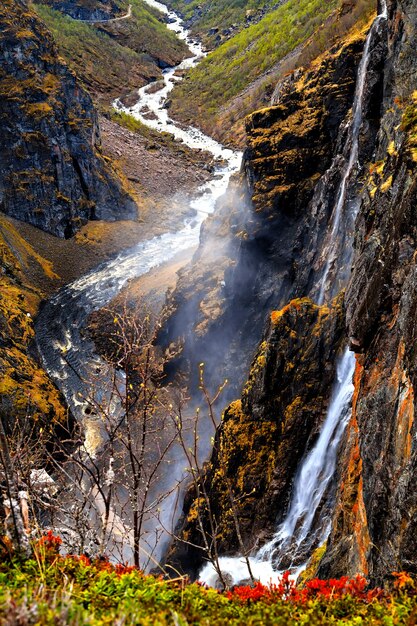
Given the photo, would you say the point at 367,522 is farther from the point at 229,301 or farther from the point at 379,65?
the point at 229,301

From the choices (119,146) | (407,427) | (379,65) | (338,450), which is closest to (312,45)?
(379,65)

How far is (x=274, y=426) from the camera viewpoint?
19453 millimetres

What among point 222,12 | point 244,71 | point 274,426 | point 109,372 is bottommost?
point 274,426

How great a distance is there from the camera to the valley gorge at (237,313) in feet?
34.4

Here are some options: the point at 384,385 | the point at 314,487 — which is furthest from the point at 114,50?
the point at 384,385

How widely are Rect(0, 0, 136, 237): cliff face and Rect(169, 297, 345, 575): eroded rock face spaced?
1827 inches

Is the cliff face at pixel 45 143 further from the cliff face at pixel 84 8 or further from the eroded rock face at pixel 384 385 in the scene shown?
the cliff face at pixel 84 8

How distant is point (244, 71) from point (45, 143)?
220 ft

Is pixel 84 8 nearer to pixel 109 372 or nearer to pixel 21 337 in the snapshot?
pixel 21 337

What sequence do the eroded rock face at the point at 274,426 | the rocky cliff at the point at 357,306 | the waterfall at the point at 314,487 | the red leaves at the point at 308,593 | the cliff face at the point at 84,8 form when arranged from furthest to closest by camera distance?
1. the cliff face at the point at 84,8
2. the eroded rock face at the point at 274,426
3. the waterfall at the point at 314,487
4. the rocky cliff at the point at 357,306
5. the red leaves at the point at 308,593

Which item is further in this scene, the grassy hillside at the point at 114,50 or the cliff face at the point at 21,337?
the grassy hillside at the point at 114,50

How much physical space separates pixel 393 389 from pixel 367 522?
2846mm

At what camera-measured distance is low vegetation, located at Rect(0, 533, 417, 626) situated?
420 cm

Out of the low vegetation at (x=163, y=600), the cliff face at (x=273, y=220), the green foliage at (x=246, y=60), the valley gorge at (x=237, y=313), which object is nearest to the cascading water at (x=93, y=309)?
the valley gorge at (x=237, y=313)
